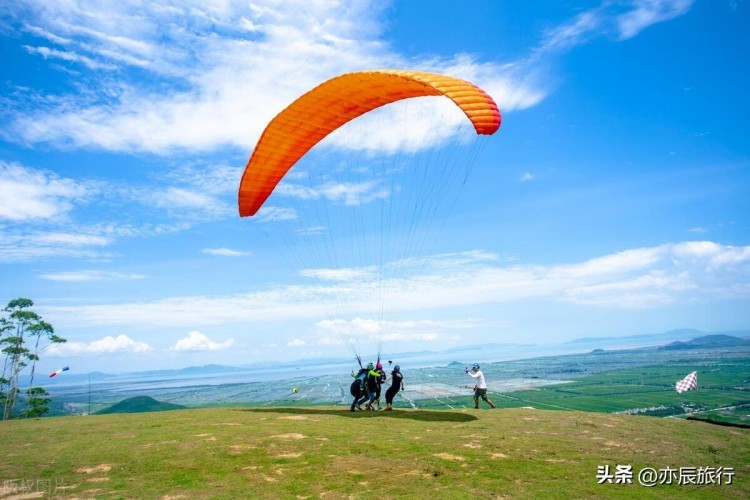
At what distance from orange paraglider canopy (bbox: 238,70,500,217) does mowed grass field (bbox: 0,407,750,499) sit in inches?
348

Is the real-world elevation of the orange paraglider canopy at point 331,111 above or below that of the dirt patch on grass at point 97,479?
above

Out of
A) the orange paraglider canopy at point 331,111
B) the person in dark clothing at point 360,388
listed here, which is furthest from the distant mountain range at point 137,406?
the orange paraglider canopy at point 331,111

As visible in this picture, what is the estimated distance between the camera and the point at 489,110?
41.1 ft

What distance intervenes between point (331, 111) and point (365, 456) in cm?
1225

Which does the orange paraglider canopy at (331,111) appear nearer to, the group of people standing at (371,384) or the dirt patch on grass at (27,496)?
the group of people standing at (371,384)

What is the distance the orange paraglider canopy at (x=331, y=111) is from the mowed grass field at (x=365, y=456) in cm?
883

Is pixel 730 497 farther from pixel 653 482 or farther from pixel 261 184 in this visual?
pixel 261 184

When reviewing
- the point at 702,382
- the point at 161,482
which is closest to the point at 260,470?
the point at 161,482

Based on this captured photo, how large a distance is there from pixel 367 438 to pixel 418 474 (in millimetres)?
2722

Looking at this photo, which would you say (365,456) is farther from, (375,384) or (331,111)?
(331,111)

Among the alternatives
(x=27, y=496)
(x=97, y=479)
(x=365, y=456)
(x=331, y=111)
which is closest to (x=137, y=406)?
(x=331, y=111)

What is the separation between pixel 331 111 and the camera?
16.2 meters

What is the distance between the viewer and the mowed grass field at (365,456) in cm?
794

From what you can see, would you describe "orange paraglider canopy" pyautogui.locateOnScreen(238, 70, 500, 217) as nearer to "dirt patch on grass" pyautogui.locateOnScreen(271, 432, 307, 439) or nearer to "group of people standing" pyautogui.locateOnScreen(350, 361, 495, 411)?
"group of people standing" pyautogui.locateOnScreen(350, 361, 495, 411)
